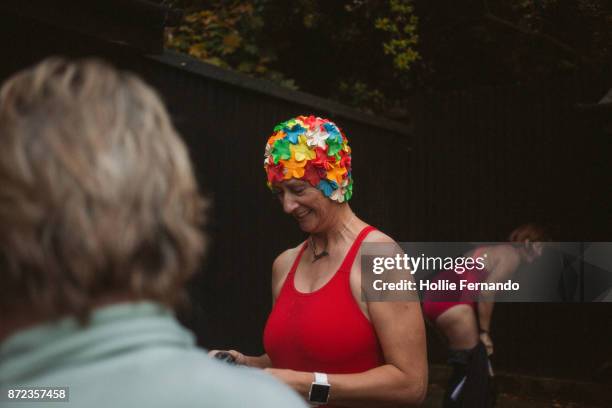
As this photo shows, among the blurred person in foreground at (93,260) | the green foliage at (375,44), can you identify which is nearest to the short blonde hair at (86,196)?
the blurred person in foreground at (93,260)

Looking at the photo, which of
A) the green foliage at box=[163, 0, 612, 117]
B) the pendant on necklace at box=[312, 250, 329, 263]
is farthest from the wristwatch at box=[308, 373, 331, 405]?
the green foliage at box=[163, 0, 612, 117]

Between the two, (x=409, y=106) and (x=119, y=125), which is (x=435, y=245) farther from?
(x=119, y=125)

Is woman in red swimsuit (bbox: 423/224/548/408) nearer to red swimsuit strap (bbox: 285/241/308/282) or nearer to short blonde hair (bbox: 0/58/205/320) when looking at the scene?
red swimsuit strap (bbox: 285/241/308/282)

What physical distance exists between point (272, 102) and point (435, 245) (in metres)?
2.94

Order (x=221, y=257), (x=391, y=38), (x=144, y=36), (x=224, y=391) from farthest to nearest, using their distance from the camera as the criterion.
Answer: (x=391, y=38) < (x=221, y=257) < (x=144, y=36) < (x=224, y=391)

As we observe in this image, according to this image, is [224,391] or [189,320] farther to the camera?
[189,320]

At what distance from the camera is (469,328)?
4672mm

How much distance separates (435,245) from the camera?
826cm

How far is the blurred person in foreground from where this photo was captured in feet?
2.54

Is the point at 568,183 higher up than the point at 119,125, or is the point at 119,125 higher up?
the point at 119,125

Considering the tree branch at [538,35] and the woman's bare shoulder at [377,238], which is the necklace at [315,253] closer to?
the woman's bare shoulder at [377,238]

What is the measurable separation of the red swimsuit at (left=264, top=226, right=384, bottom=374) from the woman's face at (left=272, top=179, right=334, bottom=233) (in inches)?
7.7

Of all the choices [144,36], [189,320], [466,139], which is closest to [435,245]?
[466,139]

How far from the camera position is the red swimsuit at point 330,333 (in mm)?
2141
